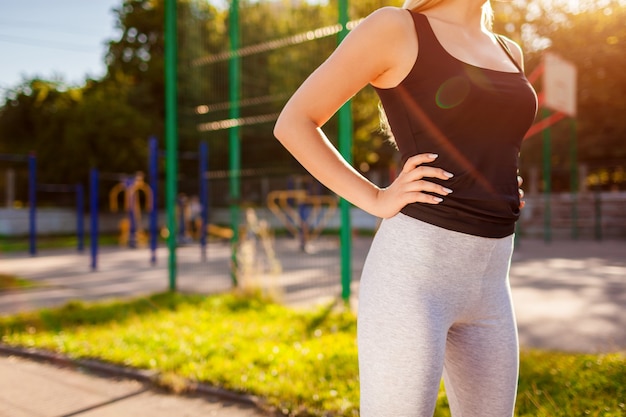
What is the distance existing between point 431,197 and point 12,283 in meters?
7.80

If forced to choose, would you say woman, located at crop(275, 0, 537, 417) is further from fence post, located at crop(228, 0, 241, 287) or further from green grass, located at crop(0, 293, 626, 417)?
fence post, located at crop(228, 0, 241, 287)

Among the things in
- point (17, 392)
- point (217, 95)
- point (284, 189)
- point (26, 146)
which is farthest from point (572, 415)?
point (26, 146)

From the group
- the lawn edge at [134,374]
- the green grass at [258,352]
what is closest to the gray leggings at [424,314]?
the green grass at [258,352]

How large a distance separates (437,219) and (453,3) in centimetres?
47

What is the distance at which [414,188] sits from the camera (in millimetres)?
1152

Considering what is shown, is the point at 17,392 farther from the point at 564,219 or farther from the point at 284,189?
the point at 564,219

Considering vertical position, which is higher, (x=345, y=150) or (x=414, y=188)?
(x=345, y=150)

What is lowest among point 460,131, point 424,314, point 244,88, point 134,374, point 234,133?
point 134,374

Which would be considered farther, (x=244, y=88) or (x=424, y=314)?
(x=244, y=88)

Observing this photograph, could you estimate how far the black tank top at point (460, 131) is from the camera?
1.14 m

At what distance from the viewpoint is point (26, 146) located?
78.5 ft

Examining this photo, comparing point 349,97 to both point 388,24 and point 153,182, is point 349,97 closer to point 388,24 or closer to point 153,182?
point 388,24

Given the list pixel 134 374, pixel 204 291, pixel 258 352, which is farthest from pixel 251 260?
pixel 134 374

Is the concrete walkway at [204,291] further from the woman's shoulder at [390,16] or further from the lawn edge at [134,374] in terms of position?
the woman's shoulder at [390,16]
